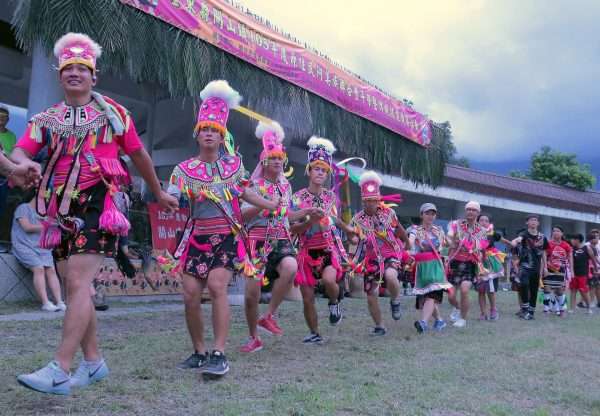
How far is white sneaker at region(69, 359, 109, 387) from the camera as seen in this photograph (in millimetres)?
3361

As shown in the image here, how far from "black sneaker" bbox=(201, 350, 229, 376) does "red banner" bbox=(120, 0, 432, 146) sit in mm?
5294

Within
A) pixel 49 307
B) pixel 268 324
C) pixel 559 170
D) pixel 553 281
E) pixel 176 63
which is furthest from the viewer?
pixel 559 170

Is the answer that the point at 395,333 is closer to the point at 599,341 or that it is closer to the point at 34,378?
the point at 599,341

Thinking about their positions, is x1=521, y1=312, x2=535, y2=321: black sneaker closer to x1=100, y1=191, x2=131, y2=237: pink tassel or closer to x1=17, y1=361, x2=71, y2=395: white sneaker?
x1=100, y1=191, x2=131, y2=237: pink tassel

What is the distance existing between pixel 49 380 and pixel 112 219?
874mm

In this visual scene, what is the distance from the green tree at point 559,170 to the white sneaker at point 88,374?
131ft

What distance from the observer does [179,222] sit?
8.14 meters

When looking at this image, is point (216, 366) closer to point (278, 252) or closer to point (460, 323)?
point (278, 252)

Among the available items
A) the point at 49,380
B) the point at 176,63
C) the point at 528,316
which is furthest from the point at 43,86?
the point at 528,316

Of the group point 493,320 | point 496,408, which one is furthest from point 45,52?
point 493,320

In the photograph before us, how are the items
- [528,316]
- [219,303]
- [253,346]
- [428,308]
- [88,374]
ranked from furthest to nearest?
[528,316]
[428,308]
[253,346]
[219,303]
[88,374]

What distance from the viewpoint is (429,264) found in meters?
7.68

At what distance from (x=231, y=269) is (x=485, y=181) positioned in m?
23.0

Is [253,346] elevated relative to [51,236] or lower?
lower
